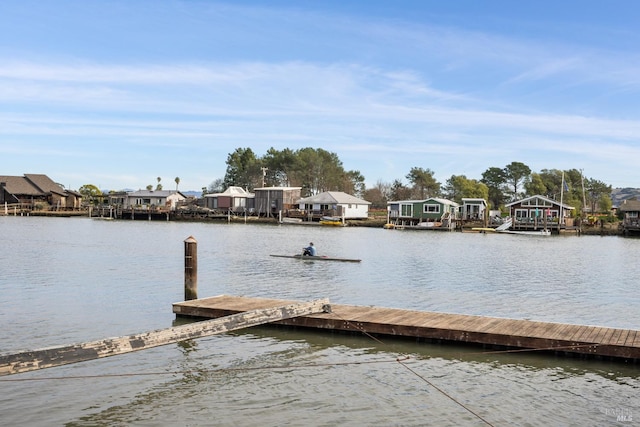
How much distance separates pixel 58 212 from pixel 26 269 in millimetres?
84588

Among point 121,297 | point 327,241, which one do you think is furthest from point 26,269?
point 327,241

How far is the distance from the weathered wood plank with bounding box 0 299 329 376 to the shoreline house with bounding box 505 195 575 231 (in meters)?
75.9

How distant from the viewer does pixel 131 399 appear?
12055mm

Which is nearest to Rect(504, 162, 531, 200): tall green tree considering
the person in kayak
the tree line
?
the tree line

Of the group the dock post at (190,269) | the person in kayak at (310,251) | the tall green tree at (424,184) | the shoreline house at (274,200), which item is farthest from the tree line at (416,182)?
the dock post at (190,269)

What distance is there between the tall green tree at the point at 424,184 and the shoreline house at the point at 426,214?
26.4 m

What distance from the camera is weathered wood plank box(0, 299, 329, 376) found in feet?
33.9

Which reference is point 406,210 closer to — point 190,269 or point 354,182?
point 354,182

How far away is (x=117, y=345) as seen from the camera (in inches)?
459

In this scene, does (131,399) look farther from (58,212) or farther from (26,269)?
(58,212)

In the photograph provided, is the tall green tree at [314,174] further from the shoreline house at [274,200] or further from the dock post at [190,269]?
the dock post at [190,269]

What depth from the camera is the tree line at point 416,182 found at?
398ft

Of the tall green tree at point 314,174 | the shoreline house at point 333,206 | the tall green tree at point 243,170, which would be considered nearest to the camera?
the shoreline house at point 333,206

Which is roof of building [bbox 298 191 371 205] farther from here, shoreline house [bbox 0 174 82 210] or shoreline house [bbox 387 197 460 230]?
shoreline house [bbox 0 174 82 210]
